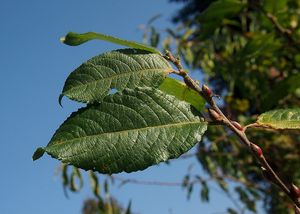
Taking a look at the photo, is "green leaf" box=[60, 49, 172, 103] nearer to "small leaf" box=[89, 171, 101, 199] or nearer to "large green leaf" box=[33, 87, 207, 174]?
"large green leaf" box=[33, 87, 207, 174]

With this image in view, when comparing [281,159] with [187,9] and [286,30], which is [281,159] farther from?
[187,9]

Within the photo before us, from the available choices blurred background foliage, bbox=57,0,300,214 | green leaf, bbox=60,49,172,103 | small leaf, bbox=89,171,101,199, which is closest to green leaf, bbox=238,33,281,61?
blurred background foliage, bbox=57,0,300,214

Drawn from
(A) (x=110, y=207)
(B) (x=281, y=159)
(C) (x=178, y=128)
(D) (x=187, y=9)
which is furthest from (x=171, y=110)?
(D) (x=187, y=9)

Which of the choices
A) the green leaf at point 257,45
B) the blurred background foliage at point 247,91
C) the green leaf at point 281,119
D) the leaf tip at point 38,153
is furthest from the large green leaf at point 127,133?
the blurred background foliage at point 247,91

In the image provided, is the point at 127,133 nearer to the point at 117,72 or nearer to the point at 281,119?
the point at 117,72

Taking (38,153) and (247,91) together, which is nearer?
(38,153)

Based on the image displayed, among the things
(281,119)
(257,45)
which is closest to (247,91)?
(257,45)
